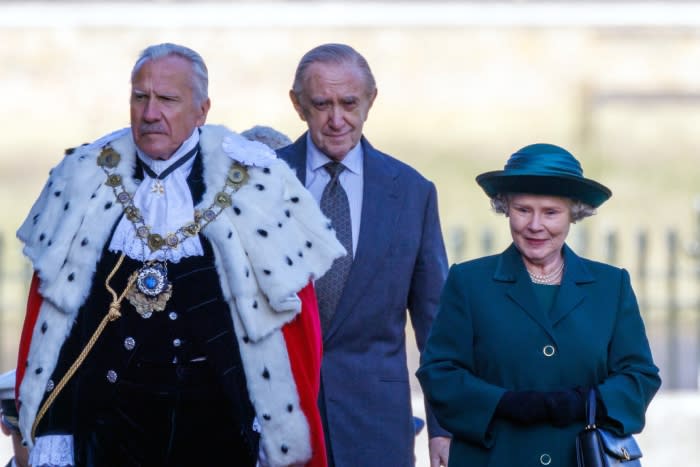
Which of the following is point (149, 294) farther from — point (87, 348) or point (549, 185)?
point (549, 185)

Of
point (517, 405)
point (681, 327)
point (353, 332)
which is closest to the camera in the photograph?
point (517, 405)

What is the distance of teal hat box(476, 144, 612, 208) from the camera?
525cm

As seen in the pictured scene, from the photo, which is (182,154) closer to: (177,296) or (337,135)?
(177,296)

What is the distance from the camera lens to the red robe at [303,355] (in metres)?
5.30

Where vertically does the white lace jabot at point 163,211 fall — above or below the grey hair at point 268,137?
below

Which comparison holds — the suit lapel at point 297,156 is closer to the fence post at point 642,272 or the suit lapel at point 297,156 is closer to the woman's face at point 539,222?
the woman's face at point 539,222

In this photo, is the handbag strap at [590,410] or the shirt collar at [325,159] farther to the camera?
the shirt collar at [325,159]

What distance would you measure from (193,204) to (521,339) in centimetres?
98

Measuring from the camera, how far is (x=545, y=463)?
5160 millimetres

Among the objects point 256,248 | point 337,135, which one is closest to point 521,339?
point 256,248

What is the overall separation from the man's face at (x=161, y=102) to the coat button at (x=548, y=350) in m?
1.16

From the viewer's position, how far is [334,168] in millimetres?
6211

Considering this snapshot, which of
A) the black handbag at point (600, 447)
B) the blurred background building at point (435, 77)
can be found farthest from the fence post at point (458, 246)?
the black handbag at point (600, 447)

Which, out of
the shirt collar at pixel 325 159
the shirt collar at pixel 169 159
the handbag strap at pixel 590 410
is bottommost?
the handbag strap at pixel 590 410
